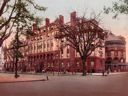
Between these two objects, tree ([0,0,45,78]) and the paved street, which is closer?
the paved street

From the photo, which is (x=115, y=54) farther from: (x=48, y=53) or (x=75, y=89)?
(x=75, y=89)

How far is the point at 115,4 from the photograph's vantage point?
329 inches

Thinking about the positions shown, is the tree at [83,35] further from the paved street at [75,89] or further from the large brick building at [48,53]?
the paved street at [75,89]

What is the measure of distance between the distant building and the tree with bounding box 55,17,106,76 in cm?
27

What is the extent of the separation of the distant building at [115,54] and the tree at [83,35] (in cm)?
27

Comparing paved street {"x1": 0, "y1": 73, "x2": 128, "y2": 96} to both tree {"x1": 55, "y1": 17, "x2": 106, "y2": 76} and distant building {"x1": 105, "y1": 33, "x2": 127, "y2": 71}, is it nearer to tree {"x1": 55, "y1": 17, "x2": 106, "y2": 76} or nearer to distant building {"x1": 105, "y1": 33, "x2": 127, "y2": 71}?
distant building {"x1": 105, "y1": 33, "x2": 127, "y2": 71}

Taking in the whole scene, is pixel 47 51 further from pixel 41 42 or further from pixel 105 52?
pixel 105 52

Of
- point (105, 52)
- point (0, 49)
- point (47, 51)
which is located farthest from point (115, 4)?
point (0, 49)

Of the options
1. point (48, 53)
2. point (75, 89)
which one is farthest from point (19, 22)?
point (75, 89)

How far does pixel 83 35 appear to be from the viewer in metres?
11.0

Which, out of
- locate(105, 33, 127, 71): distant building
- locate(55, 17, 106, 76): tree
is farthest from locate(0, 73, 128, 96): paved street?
locate(55, 17, 106, 76): tree

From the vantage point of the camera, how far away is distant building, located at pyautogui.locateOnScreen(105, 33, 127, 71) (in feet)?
31.8

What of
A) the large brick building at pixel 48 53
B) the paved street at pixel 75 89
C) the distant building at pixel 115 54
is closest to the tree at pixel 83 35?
the large brick building at pixel 48 53

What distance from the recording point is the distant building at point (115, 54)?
31.8 ft
